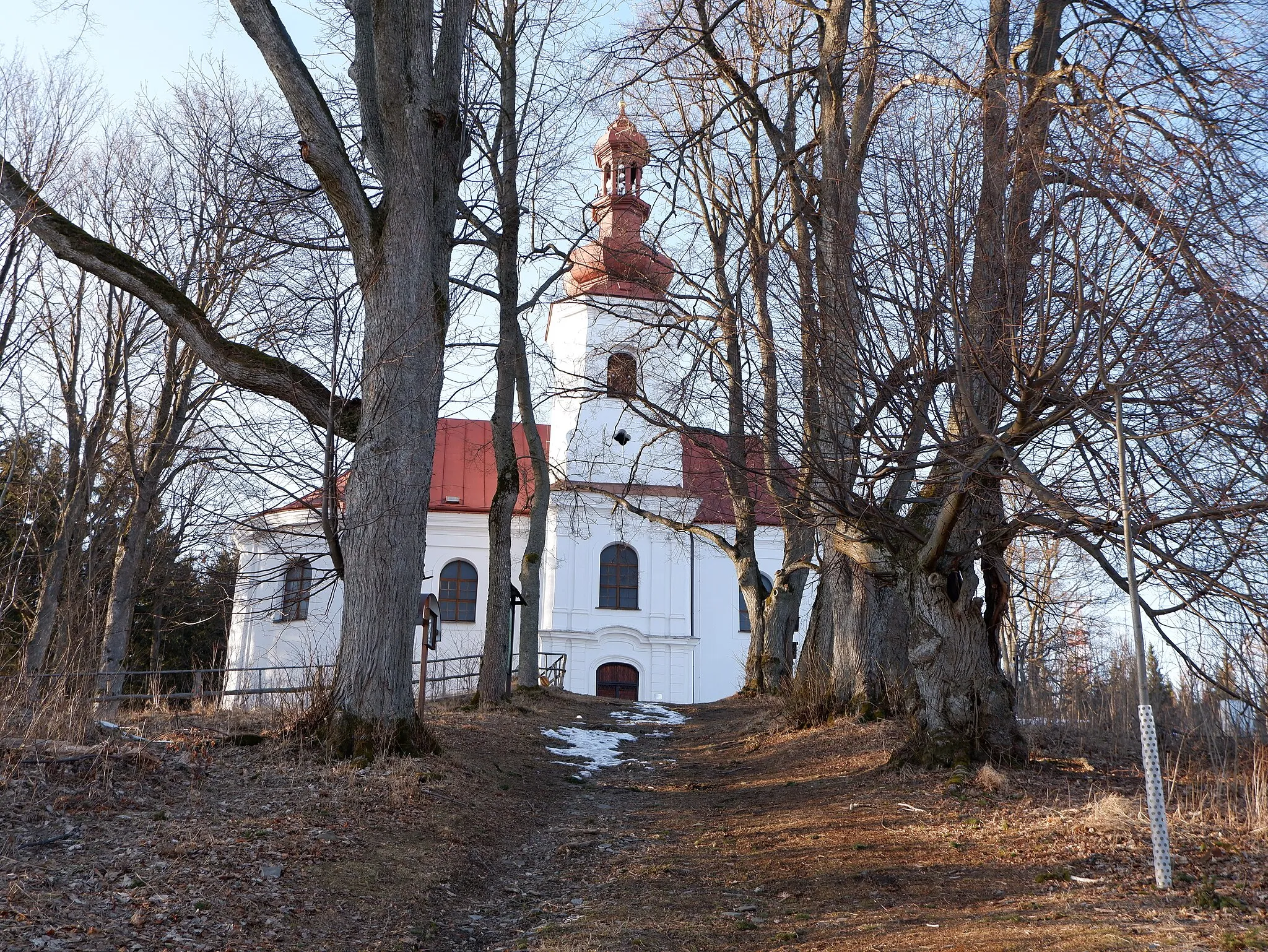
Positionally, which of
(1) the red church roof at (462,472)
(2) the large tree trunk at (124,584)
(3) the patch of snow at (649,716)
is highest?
(1) the red church roof at (462,472)

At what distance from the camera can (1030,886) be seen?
521 centimetres

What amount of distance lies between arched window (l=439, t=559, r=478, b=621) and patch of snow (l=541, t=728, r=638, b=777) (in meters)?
18.1

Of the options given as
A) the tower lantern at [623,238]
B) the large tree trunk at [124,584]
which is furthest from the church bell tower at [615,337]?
the large tree trunk at [124,584]

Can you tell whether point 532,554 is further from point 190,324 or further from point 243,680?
point 243,680

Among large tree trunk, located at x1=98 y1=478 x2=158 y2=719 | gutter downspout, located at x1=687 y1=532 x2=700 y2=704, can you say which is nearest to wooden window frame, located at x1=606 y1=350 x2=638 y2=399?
large tree trunk, located at x1=98 y1=478 x2=158 y2=719

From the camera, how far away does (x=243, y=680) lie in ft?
92.5

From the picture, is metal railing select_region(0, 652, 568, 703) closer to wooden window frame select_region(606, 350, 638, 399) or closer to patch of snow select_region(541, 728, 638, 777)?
patch of snow select_region(541, 728, 638, 777)

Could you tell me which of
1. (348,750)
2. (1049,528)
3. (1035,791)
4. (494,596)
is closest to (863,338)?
(1049,528)

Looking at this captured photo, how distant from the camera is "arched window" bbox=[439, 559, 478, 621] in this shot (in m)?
32.1

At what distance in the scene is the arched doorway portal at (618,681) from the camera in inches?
1232

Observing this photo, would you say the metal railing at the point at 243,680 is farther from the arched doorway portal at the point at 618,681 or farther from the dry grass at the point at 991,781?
the dry grass at the point at 991,781

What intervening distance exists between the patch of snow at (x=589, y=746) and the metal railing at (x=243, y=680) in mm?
1864

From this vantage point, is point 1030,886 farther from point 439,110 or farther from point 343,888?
point 439,110

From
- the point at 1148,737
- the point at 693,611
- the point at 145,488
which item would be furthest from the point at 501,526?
the point at 693,611
